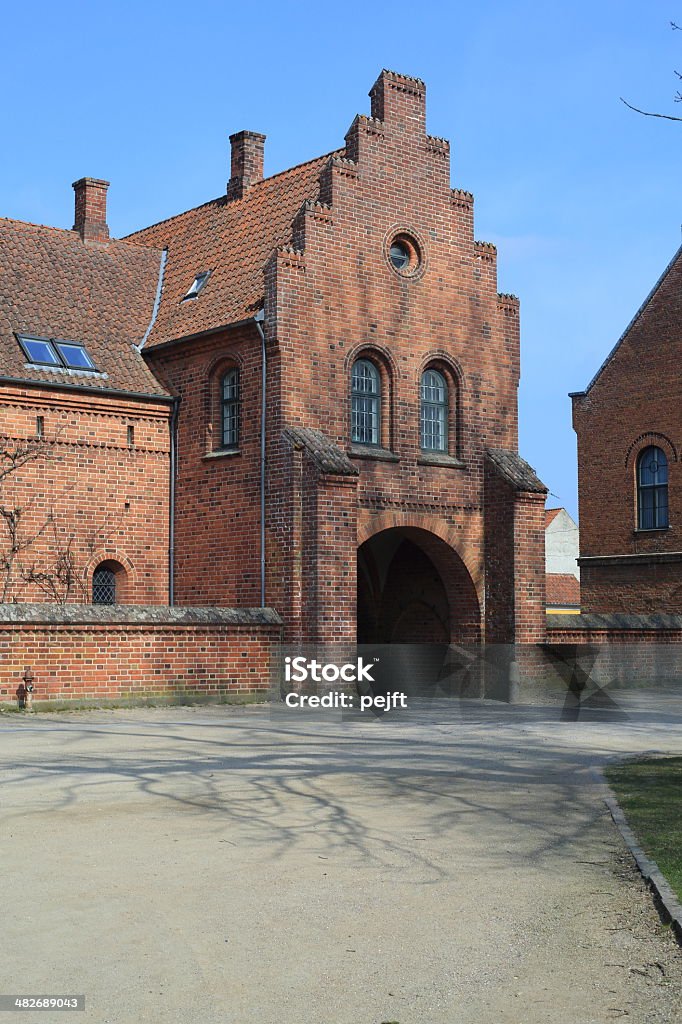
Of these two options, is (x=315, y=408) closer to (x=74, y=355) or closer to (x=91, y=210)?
(x=74, y=355)

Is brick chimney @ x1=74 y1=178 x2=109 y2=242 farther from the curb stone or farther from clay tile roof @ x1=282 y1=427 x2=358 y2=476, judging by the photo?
the curb stone

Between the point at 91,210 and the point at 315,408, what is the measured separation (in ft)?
32.2

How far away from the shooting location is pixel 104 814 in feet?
32.6

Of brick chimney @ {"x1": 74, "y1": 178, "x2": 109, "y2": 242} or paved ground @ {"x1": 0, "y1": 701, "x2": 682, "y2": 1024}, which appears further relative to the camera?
brick chimney @ {"x1": 74, "y1": 178, "x2": 109, "y2": 242}

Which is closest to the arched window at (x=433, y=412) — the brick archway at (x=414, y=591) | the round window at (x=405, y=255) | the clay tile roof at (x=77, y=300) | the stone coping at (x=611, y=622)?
the brick archway at (x=414, y=591)

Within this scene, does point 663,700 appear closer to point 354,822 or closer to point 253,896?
point 354,822

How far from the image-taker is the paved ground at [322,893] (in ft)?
18.5

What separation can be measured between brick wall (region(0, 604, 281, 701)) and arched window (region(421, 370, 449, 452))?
17.9ft

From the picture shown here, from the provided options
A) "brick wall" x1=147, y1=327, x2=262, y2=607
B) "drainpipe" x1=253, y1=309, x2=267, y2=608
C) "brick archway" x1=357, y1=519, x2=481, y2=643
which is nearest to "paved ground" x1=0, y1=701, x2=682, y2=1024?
"drainpipe" x1=253, y1=309, x2=267, y2=608

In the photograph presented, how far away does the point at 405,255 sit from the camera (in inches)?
1012

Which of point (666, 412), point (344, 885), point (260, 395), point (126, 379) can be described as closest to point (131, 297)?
point (126, 379)

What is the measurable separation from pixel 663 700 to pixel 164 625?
9499 millimetres

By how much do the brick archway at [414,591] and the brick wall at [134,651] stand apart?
4232mm

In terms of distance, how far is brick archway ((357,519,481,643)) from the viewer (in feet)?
84.4
